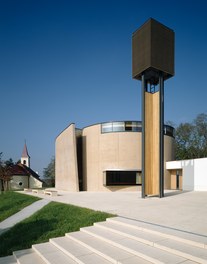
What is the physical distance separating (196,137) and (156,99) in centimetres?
3272

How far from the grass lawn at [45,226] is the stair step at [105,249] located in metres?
1.17

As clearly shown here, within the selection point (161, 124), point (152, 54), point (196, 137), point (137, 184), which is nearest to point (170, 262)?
point (161, 124)

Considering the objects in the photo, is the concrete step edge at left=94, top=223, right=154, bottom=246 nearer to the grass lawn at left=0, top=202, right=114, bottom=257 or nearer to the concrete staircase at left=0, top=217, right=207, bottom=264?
the concrete staircase at left=0, top=217, right=207, bottom=264

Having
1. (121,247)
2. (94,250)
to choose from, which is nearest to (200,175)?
(121,247)

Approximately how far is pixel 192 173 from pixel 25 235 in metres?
20.2

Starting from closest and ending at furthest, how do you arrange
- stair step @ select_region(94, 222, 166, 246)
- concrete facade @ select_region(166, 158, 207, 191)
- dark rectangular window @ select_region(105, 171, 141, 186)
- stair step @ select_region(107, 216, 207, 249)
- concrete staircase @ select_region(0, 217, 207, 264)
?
concrete staircase @ select_region(0, 217, 207, 264), stair step @ select_region(107, 216, 207, 249), stair step @ select_region(94, 222, 166, 246), concrete facade @ select_region(166, 158, 207, 191), dark rectangular window @ select_region(105, 171, 141, 186)

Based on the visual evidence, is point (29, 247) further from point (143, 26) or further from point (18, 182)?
point (18, 182)

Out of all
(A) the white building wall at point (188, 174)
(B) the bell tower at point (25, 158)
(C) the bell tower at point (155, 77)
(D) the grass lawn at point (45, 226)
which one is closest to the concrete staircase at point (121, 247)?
(D) the grass lawn at point (45, 226)

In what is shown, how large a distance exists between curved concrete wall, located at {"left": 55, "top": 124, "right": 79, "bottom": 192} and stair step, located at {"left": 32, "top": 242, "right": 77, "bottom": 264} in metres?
19.8

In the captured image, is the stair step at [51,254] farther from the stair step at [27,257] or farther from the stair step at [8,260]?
the stair step at [8,260]

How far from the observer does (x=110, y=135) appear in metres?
27.2

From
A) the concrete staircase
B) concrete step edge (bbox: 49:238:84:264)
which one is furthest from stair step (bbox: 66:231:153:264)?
concrete step edge (bbox: 49:238:84:264)

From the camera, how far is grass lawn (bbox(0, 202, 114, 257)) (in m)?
8.47

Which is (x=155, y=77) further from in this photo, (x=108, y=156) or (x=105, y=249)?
(x=105, y=249)
